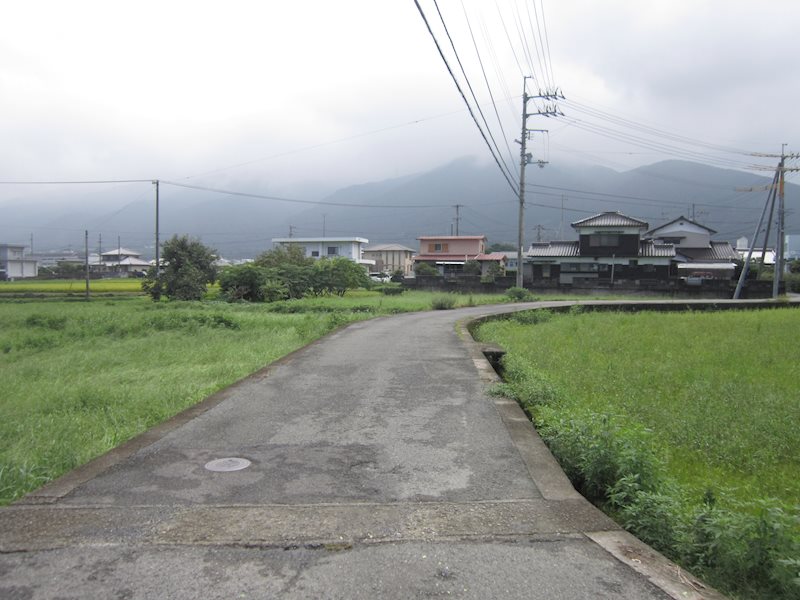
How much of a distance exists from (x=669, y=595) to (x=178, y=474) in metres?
3.24

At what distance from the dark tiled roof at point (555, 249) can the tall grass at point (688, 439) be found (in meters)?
29.6

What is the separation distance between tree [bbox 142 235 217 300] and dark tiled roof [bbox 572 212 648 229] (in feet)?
78.8

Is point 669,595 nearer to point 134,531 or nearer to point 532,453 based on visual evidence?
point 532,453

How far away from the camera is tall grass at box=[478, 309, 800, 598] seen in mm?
2906

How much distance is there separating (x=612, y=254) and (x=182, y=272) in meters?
27.3

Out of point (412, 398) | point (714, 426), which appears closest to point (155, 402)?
point (412, 398)

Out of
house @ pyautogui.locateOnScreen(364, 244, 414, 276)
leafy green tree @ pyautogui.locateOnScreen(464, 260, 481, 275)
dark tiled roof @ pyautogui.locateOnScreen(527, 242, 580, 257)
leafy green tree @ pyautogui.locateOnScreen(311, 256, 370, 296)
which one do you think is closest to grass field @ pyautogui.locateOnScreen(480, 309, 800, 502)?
leafy green tree @ pyautogui.locateOnScreen(311, 256, 370, 296)

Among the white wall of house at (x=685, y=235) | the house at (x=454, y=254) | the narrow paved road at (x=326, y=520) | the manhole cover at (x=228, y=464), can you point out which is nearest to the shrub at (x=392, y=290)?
A: the house at (x=454, y=254)

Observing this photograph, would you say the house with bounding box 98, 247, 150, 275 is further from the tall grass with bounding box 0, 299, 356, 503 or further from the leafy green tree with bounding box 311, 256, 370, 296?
the tall grass with bounding box 0, 299, 356, 503

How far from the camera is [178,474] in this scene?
4.23 meters

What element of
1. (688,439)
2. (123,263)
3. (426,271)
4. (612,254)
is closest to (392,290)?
(612,254)

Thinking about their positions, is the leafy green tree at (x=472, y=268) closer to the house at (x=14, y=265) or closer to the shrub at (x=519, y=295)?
the shrub at (x=519, y=295)

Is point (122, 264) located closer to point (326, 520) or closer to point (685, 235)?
point (685, 235)

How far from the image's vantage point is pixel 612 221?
3912 cm
